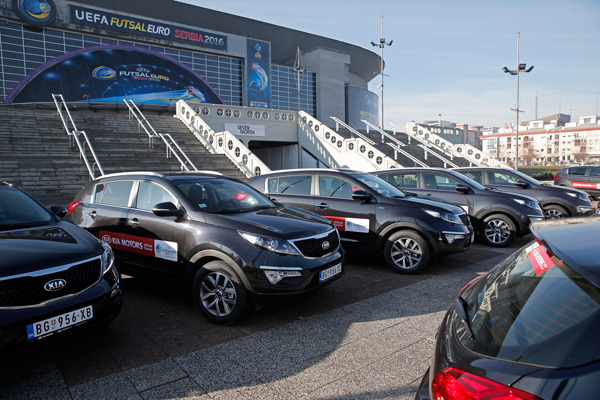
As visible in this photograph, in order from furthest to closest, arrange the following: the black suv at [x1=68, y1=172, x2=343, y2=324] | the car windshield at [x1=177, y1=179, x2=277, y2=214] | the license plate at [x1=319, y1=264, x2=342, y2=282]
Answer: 1. the car windshield at [x1=177, y1=179, x2=277, y2=214]
2. the license plate at [x1=319, y1=264, x2=342, y2=282]
3. the black suv at [x1=68, y1=172, x2=343, y2=324]

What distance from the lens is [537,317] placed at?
157 cm

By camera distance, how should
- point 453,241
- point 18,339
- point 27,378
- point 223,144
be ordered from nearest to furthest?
point 18,339
point 27,378
point 453,241
point 223,144

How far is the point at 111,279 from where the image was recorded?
12.6 feet

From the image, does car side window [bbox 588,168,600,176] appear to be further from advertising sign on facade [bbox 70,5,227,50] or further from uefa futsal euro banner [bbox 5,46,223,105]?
advertising sign on facade [bbox 70,5,227,50]

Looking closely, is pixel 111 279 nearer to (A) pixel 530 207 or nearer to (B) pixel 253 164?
(A) pixel 530 207

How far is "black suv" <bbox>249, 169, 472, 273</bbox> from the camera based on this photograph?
6.43m

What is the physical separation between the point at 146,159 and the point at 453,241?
1282cm

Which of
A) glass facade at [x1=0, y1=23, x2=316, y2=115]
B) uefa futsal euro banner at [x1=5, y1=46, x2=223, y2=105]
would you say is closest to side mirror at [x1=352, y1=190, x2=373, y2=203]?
uefa futsal euro banner at [x1=5, y1=46, x2=223, y2=105]

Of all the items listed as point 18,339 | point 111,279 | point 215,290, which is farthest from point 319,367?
point 18,339

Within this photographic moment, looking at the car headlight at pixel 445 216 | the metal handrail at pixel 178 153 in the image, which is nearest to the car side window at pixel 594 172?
the car headlight at pixel 445 216

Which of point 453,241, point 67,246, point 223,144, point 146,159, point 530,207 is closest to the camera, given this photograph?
point 67,246

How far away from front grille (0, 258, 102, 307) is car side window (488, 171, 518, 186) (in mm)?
9550

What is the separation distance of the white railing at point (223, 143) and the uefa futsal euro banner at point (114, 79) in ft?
46.5

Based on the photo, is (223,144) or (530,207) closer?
(530,207)
